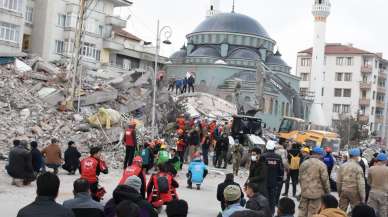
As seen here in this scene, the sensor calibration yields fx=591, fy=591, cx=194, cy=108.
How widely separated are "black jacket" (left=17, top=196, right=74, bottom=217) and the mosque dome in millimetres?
68818

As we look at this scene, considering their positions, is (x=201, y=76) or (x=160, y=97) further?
(x=201, y=76)

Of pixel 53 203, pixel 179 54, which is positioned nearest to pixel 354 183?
pixel 53 203

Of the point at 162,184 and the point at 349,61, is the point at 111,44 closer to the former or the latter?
the point at 349,61

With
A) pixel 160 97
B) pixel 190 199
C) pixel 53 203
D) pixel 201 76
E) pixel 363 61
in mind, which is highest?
pixel 363 61

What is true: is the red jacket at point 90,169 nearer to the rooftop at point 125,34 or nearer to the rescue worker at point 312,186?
the rescue worker at point 312,186

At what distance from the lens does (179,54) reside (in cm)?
7725

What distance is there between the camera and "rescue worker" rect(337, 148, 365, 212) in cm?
1066

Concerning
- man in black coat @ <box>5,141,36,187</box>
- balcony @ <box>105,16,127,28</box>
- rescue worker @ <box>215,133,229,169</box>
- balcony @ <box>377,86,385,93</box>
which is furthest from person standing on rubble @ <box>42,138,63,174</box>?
balcony @ <box>377,86,385,93</box>

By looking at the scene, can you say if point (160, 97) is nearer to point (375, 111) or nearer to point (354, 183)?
point (354, 183)

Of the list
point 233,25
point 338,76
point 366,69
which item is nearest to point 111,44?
point 233,25

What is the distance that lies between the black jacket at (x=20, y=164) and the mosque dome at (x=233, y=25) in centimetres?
5995

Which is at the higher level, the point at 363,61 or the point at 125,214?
the point at 363,61

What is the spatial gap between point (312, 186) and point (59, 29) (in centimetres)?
4631

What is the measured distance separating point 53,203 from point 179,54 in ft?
237
